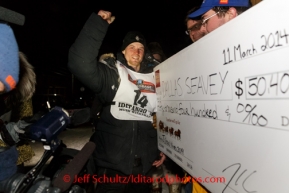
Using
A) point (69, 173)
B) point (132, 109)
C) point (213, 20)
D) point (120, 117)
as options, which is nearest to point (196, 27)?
point (213, 20)

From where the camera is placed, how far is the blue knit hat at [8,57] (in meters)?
1.06

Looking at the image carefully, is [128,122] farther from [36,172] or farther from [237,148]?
[237,148]

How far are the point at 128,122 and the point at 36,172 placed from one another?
91cm

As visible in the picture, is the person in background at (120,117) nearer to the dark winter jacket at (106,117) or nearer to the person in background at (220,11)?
the dark winter jacket at (106,117)

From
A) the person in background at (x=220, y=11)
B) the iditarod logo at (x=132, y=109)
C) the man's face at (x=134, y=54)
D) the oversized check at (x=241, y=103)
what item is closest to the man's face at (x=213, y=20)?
the person in background at (x=220, y=11)

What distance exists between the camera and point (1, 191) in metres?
1.12

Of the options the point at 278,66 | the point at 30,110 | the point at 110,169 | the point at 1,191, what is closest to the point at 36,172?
the point at 1,191

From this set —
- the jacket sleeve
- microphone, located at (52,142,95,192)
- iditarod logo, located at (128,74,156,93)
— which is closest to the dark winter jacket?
the jacket sleeve

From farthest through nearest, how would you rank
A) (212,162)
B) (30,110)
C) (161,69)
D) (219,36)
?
(30,110), (161,69), (212,162), (219,36)

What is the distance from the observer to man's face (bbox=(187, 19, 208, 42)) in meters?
1.78

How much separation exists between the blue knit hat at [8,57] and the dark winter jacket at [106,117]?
580 mm

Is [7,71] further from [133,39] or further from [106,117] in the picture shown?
[133,39]

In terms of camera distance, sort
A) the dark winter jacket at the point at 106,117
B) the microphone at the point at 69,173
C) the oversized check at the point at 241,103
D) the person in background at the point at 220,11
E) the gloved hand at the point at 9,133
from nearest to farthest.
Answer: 1. the oversized check at the point at 241,103
2. the microphone at the point at 69,173
3. the gloved hand at the point at 9,133
4. the person in background at the point at 220,11
5. the dark winter jacket at the point at 106,117

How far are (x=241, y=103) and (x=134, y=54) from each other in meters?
1.42
